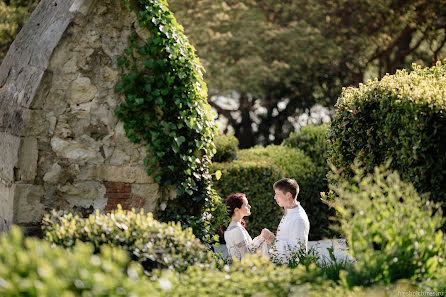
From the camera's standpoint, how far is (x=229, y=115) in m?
15.2

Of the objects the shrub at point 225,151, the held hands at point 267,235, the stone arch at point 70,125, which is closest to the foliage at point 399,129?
the held hands at point 267,235

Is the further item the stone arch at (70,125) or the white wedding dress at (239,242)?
the white wedding dress at (239,242)

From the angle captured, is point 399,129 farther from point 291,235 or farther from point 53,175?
point 53,175

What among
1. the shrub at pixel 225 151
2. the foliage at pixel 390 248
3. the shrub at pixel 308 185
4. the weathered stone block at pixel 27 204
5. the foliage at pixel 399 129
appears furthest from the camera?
the shrub at pixel 225 151

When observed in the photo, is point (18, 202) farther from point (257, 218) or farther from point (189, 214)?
point (257, 218)

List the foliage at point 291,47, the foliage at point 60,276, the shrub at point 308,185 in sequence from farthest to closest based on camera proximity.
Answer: the foliage at point 291,47 < the shrub at point 308,185 < the foliage at point 60,276

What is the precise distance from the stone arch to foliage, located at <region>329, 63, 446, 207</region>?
1.96m

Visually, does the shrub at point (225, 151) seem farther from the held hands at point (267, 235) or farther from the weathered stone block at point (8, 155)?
the weathered stone block at point (8, 155)

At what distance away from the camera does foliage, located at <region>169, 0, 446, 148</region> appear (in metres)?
13.8

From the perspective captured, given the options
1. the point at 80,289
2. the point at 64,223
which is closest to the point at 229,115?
the point at 64,223

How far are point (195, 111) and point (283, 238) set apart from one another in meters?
1.51

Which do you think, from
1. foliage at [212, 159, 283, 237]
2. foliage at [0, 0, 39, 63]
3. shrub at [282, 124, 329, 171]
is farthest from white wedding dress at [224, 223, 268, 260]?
foliage at [0, 0, 39, 63]

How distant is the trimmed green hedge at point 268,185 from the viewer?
Result: 28.5 ft

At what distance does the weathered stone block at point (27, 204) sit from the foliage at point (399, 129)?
9.49 ft
